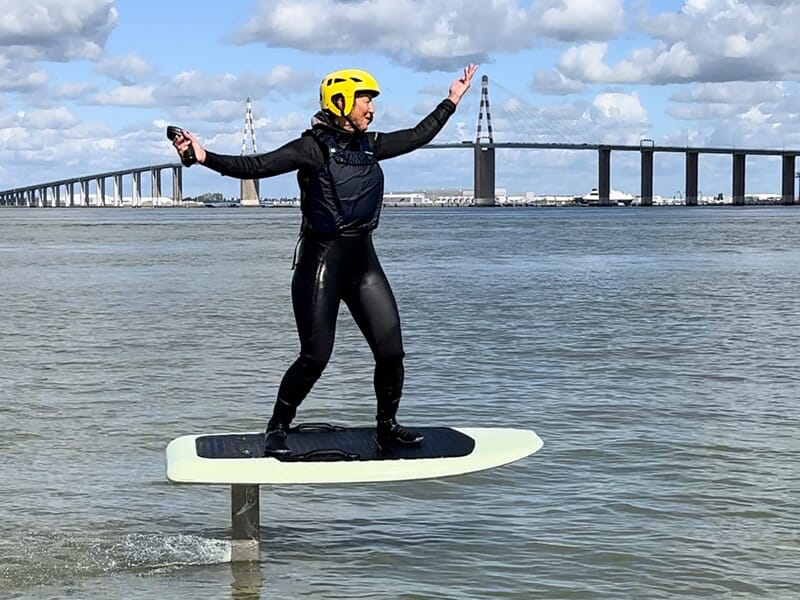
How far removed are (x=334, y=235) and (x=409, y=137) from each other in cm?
75

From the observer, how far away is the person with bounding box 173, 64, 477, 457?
23.5 ft

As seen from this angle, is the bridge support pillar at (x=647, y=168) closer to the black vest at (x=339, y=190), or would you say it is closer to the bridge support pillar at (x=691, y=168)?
the bridge support pillar at (x=691, y=168)

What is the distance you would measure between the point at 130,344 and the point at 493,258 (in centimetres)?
3580

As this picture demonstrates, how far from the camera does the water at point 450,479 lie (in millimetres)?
7781

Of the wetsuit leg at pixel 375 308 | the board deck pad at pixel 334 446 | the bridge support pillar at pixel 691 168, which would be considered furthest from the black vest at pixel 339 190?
the bridge support pillar at pixel 691 168

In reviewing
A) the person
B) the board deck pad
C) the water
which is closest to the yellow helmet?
the person

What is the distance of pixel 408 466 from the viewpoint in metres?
7.21

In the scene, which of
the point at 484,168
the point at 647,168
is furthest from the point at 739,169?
the point at 484,168

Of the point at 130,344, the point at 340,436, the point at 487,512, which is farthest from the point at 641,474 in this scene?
the point at 130,344

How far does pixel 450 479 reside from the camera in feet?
33.5

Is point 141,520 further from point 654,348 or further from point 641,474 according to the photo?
point 654,348

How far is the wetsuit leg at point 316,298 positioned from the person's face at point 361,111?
674 millimetres

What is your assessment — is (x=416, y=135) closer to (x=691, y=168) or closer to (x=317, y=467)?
(x=317, y=467)

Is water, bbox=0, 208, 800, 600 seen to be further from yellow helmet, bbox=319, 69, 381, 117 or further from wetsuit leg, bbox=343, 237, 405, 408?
yellow helmet, bbox=319, 69, 381, 117
